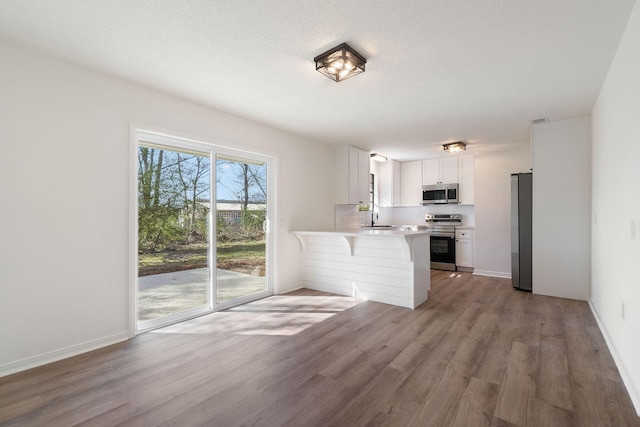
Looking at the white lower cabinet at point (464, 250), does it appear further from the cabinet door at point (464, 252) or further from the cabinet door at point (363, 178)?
the cabinet door at point (363, 178)

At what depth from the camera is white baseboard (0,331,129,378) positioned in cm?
209

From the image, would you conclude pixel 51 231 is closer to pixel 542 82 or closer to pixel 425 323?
pixel 425 323

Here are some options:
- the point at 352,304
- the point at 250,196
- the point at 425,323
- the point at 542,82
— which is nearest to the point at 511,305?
the point at 425,323

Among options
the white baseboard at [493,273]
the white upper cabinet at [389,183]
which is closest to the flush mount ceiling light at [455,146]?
the white upper cabinet at [389,183]

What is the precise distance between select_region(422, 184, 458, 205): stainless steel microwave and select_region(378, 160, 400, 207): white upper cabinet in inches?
23.8

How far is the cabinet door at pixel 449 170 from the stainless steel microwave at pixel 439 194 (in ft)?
0.43

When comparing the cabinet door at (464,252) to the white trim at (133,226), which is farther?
the cabinet door at (464,252)

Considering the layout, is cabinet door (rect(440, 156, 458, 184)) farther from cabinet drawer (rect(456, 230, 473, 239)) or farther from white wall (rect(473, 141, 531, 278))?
cabinet drawer (rect(456, 230, 473, 239))

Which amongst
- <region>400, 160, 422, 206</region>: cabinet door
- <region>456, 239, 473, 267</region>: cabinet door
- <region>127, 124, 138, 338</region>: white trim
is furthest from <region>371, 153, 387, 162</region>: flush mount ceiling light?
<region>127, 124, 138, 338</region>: white trim

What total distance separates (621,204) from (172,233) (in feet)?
13.0

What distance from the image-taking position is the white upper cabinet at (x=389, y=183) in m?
6.45

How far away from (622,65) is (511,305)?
271 cm

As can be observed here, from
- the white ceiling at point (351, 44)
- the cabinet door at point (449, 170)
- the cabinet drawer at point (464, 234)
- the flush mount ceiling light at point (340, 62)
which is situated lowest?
the cabinet drawer at point (464, 234)

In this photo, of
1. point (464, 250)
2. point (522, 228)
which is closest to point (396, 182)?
point (464, 250)
